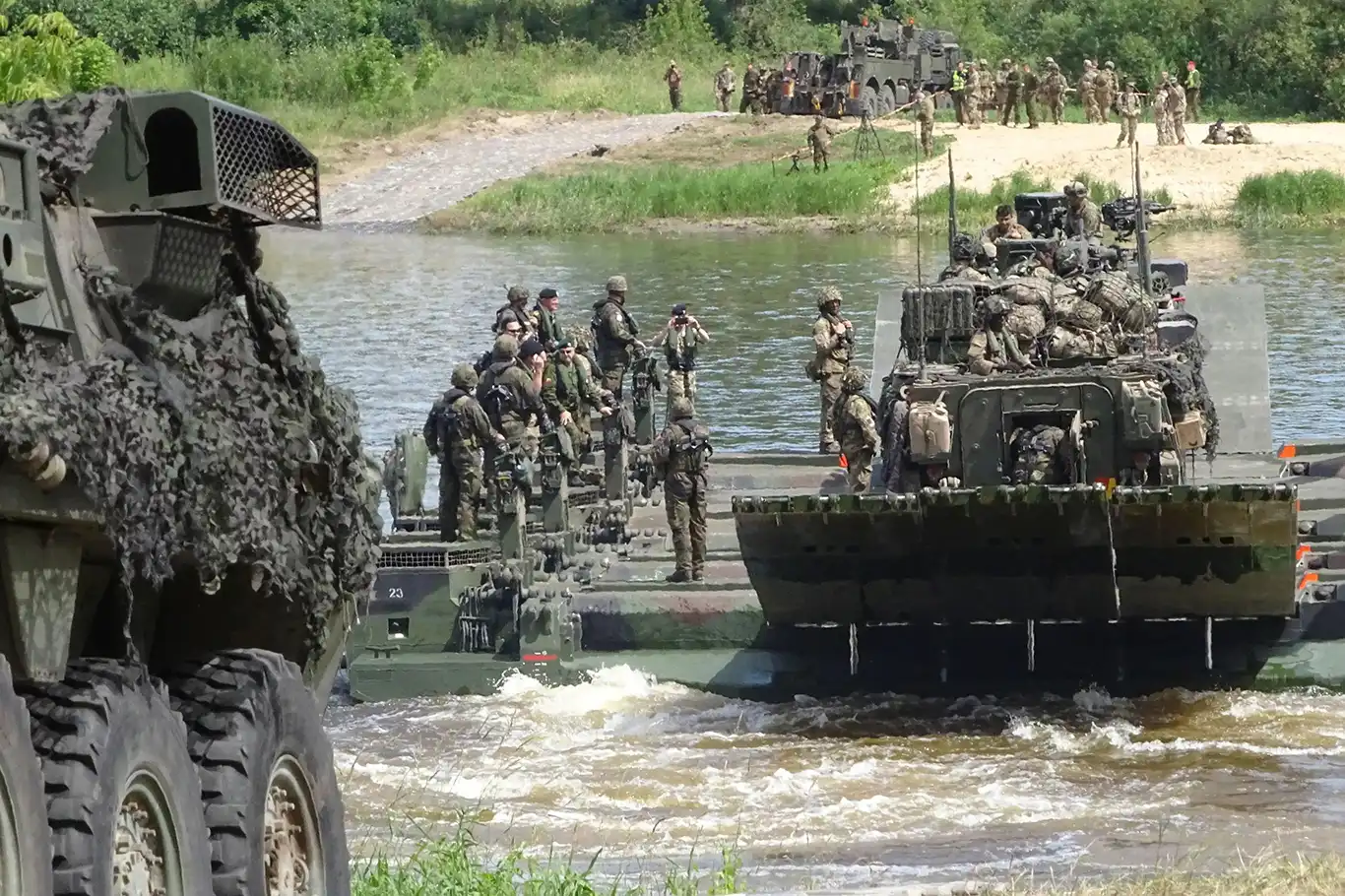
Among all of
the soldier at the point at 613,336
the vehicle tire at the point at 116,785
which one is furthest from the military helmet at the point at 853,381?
the vehicle tire at the point at 116,785

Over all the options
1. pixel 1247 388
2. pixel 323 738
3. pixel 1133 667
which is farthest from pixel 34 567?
pixel 1247 388

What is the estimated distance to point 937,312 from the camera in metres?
17.9

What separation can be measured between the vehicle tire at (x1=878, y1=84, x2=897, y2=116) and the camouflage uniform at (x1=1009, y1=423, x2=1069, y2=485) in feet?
133

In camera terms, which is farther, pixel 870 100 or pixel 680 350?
pixel 870 100

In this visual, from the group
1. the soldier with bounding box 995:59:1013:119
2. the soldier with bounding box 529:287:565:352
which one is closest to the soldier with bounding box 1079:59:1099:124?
the soldier with bounding box 995:59:1013:119

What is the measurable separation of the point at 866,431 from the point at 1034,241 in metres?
2.44

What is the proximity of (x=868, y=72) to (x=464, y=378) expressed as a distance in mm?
38807

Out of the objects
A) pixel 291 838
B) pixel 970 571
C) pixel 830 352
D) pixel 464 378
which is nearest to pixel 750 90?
pixel 830 352

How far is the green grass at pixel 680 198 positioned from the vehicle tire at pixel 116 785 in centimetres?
4206

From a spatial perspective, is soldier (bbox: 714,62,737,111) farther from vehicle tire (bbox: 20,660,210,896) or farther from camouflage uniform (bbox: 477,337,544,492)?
vehicle tire (bbox: 20,660,210,896)

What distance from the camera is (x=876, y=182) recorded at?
48438 mm

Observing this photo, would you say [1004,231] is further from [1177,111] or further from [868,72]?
[868,72]

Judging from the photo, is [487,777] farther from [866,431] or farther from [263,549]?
[263,549]

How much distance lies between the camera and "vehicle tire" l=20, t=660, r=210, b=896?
5.20 m
